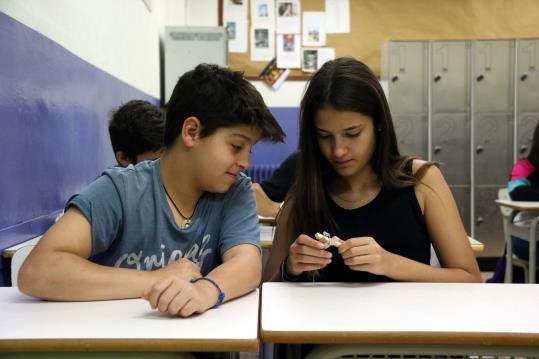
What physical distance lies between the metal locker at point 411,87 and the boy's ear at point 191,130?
4047mm

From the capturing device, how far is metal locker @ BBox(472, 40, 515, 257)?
4977 millimetres

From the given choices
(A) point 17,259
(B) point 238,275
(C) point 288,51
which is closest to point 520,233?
(B) point 238,275

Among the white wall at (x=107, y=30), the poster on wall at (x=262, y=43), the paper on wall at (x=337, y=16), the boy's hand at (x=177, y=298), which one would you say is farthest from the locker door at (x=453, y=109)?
the boy's hand at (x=177, y=298)

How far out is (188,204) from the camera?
1.29 m

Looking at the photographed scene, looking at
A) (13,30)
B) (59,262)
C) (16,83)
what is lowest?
(59,262)

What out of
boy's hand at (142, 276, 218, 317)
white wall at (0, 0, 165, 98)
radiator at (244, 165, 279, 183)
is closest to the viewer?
boy's hand at (142, 276, 218, 317)

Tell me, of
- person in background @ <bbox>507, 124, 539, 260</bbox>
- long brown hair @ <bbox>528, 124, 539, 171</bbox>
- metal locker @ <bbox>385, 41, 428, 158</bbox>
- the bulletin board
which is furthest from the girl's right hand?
the bulletin board

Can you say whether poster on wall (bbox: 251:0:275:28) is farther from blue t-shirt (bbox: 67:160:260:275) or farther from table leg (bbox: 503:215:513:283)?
blue t-shirt (bbox: 67:160:260:275)

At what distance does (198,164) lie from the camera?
1.25 meters

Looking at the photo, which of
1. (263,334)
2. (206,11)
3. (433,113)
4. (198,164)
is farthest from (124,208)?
(206,11)

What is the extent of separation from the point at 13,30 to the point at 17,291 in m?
0.90

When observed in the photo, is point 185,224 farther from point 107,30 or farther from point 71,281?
point 107,30

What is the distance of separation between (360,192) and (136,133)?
1094 millimetres

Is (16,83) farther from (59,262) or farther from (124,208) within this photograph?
(59,262)
